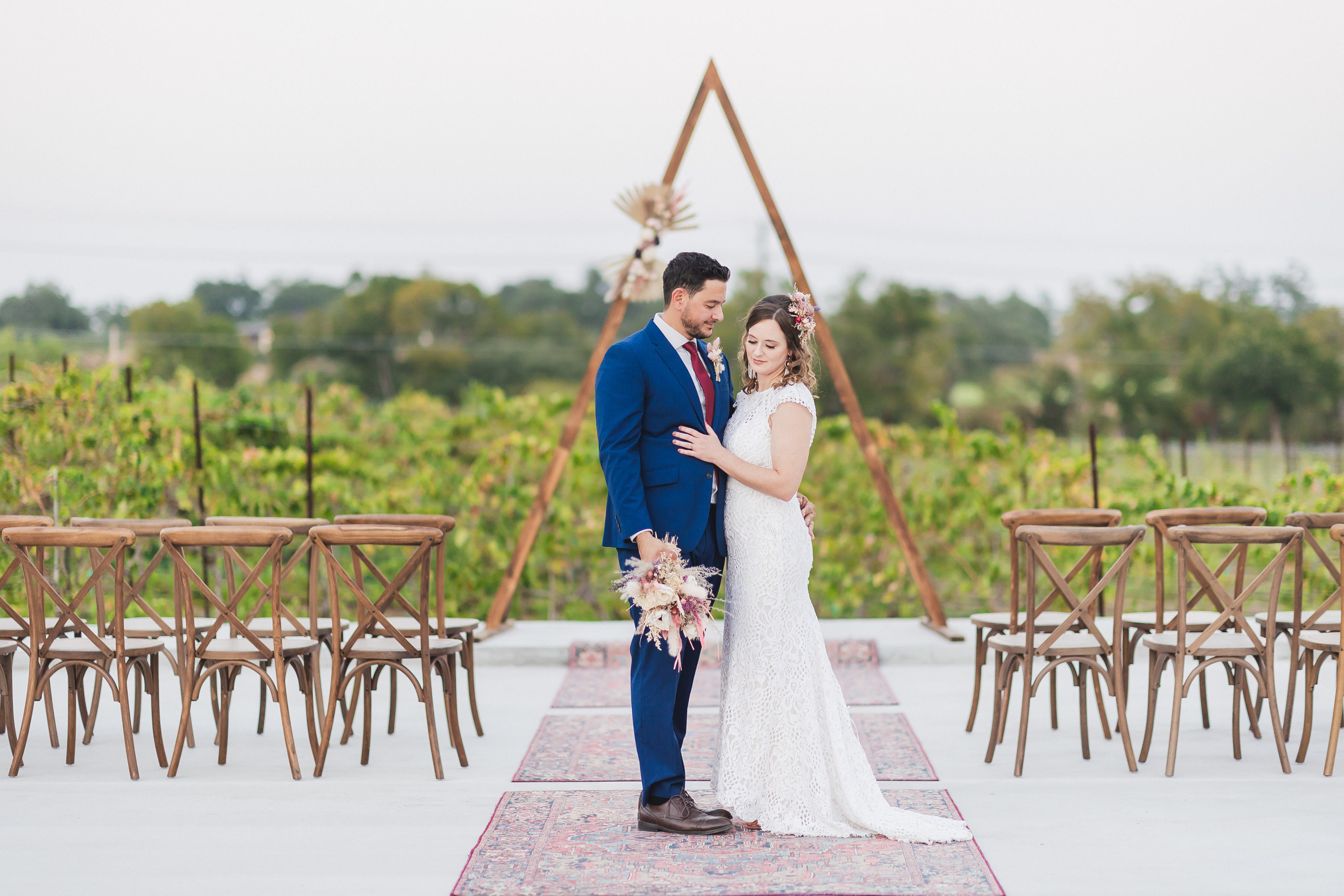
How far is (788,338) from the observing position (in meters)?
3.44

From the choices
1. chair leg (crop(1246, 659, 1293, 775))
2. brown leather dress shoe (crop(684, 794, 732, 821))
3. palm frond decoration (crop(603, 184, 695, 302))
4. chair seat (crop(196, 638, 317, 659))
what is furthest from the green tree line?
brown leather dress shoe (crop(684, 794, 732, 821))

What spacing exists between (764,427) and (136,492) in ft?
16.4

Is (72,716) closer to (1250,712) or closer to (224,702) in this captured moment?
(224,702)

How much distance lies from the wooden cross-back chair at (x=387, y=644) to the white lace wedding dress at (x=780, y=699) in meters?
1.09

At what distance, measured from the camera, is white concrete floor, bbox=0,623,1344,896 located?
3045 millimetres

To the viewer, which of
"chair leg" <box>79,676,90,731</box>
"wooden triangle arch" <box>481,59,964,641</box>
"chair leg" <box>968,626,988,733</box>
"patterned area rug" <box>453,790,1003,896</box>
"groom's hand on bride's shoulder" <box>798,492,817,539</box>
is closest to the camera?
"patterned area rug" <box>453,790,1003,896</box>

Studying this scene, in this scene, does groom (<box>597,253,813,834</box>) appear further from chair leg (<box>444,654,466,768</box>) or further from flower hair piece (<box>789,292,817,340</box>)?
chair leg (<box>444,654,466,768</box>)

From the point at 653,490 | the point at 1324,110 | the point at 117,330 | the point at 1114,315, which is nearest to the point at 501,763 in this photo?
the point at 653,490

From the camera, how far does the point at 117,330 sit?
31312 mm

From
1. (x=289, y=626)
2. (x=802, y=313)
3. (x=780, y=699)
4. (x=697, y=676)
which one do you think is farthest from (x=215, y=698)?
(x=802, y=313)

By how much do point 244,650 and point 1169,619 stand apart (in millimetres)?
3346

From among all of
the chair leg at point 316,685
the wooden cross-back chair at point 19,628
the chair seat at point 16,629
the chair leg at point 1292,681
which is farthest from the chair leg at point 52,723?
the chair leg at point 1292,681

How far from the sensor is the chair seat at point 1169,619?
4293 mm

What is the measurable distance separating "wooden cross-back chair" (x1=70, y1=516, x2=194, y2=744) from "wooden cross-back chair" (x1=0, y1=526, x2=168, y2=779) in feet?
0.27
